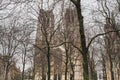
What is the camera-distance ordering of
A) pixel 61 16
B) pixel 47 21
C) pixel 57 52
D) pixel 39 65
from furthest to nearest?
pixel 57 52, pixel 39 65, pixel 61 16, pixel 47 21

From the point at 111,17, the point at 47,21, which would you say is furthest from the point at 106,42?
the point at 47,21

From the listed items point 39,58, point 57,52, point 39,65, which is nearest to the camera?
point 39,58

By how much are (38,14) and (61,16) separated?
357cm

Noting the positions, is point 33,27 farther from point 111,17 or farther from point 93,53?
point 93,53

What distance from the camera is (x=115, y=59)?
114ft

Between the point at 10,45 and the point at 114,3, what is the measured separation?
1737 centimetres

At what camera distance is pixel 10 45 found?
105ft

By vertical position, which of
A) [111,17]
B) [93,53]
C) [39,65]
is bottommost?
[39,65]

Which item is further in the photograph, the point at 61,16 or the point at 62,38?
the point at 62,38

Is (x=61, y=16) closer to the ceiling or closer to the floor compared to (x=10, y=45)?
closer to the ceiling

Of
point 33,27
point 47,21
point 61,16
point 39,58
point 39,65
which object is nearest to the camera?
point 33,27

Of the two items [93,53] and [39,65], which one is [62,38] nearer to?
[39,65]

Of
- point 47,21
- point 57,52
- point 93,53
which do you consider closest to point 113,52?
point 93,53

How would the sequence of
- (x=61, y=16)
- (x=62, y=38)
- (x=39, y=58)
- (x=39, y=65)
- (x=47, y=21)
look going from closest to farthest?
1. (x=47, y=21)
2. (x=61, y=16)
3. (x=62, y=38)
4. (x=39, y=58)
5. (x=39, y=65)
